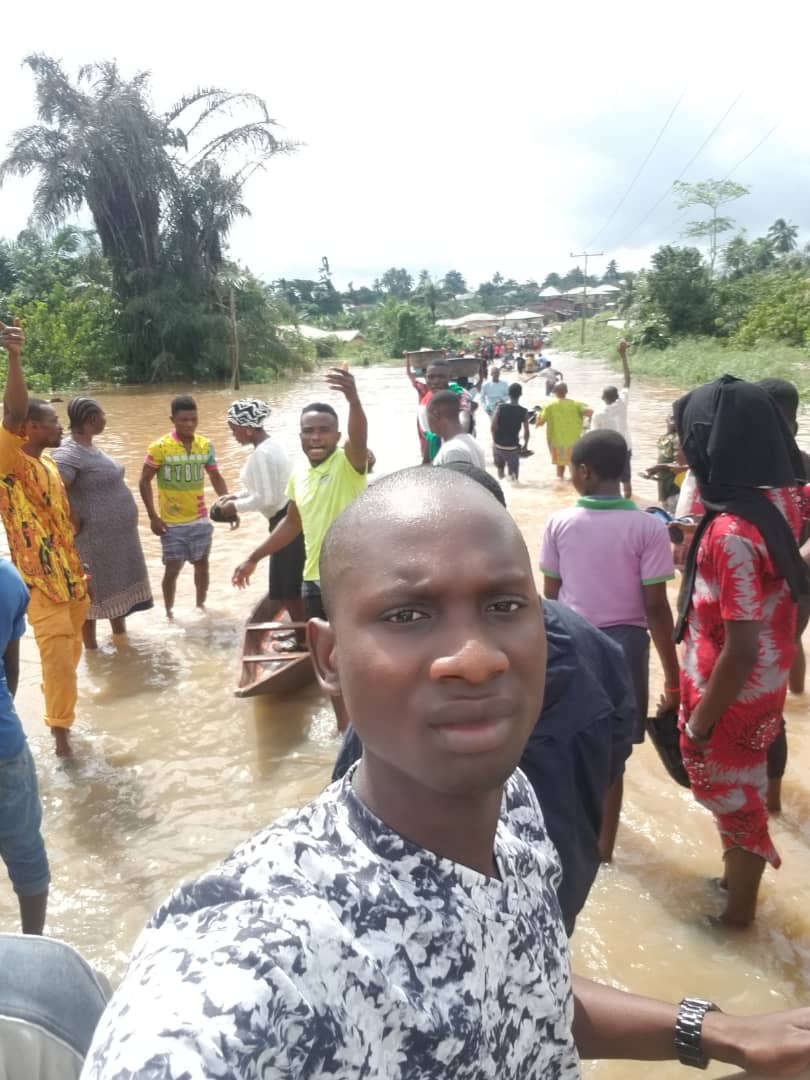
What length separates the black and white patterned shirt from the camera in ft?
2.23

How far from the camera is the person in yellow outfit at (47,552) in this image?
382 cm

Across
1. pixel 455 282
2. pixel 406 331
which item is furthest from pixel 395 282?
pixel 406 331

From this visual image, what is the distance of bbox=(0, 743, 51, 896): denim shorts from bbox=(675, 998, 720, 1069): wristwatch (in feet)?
7.04

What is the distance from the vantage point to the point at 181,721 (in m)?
4.74

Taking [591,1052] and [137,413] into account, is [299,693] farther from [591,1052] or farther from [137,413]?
[137,413]

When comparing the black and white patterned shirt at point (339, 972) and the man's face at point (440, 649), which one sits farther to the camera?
the man's face at point (440, 649)

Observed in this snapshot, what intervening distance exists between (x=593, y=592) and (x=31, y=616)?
278 centimetres

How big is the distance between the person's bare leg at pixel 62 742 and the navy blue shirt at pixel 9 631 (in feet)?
5.50

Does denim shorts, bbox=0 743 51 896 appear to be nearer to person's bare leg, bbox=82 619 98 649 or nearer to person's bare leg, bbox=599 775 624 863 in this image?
person's bare leg, bbox=599 775 624 863

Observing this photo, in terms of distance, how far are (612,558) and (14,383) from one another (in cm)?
259

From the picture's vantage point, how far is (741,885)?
2703mm

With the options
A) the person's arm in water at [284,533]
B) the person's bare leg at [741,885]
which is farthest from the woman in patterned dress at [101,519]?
the person's bare leg at [741,885]

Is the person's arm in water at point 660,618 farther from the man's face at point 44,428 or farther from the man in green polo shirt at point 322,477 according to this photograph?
the man's face at point 44,428

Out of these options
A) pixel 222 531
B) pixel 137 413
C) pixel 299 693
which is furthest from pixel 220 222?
pixel 299 693
